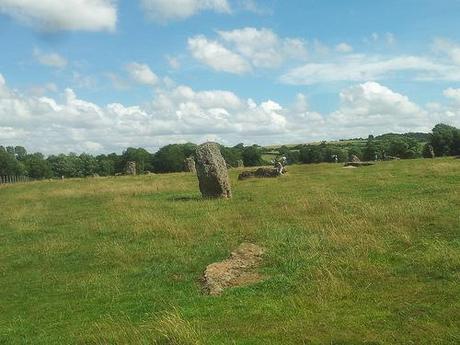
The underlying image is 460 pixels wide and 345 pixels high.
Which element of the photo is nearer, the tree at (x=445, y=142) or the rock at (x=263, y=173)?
the rock at (x=263, y=173)

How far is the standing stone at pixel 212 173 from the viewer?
29.9 metres

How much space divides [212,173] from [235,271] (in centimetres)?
1655

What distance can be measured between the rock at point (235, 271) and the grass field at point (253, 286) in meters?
0.32

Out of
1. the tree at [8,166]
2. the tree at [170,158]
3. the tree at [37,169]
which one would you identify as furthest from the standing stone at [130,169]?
the tree at [37,169]

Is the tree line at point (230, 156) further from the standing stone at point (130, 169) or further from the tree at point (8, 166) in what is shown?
the standing stone at point (130, 169)

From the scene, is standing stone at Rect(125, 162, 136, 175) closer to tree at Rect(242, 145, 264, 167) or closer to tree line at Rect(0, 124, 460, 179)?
tree line at Rect(0, 124, 460, 179)

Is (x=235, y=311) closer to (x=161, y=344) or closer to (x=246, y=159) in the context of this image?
(x=161, y=344)

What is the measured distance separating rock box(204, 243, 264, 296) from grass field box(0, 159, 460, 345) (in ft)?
1.05

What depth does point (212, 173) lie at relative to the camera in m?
29.9

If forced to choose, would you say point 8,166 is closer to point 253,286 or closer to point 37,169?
point 37,169

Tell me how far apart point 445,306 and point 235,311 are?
3.97 metres

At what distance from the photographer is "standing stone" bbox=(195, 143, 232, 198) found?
29891 millimetres

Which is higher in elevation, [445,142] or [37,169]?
[445,142]

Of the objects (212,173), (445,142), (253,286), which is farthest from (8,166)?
(253,286)
